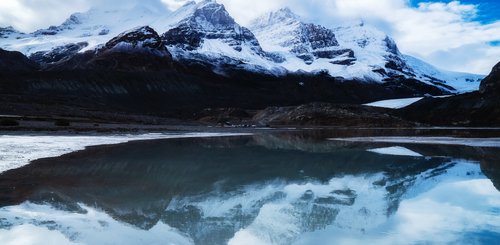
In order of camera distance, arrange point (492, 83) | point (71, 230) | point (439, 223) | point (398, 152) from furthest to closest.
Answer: point (492, 83)
point (398, 152)
point (439, 223)
point (71, 230)

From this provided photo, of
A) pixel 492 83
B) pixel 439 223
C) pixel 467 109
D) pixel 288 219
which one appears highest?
pixel 492 83

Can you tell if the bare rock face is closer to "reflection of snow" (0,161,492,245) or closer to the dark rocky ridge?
the dark rocky ridge

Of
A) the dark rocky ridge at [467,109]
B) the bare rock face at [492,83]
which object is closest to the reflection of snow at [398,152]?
the dark rocky ridge at [467,109]

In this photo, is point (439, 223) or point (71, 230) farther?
point (439, 223)

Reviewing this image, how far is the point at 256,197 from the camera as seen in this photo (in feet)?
53.5

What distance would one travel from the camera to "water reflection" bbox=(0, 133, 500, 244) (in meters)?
11.6

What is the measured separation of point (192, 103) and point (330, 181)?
176m

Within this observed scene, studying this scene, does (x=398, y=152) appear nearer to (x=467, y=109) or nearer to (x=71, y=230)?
(x=71, y=230)

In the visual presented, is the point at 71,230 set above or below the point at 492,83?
below

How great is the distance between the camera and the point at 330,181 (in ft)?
68.6

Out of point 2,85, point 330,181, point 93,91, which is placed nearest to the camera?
point 330,181

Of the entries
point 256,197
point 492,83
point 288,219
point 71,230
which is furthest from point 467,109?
point 71,230

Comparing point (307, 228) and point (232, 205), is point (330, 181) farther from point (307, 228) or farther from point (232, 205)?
point (307, 228)

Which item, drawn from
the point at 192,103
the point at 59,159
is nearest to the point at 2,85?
the point at 192,103
